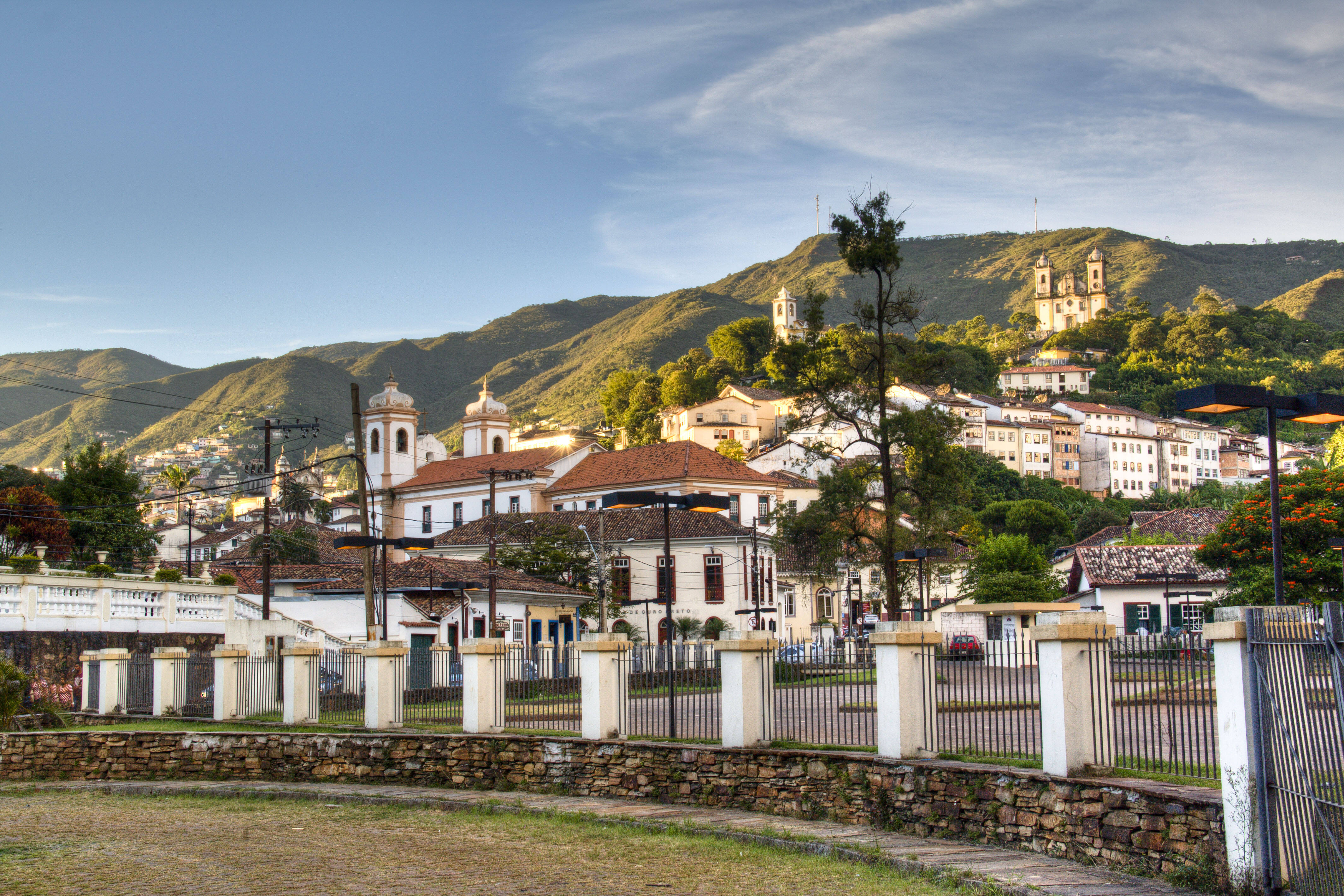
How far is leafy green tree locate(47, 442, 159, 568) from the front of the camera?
5872 centimetres

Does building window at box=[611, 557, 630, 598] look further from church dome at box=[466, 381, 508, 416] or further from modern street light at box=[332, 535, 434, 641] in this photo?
church dome at box=[466, 381, 508, 416]

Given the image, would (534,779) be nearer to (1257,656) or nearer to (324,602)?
(1257,656)

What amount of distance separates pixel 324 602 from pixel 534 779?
1029 inches

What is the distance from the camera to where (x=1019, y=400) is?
133625 millimetres

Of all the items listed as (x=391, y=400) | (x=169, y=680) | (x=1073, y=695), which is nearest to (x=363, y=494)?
(x=169, y=680)

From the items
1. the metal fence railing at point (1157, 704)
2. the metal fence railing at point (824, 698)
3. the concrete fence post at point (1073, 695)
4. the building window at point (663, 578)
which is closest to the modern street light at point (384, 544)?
the metal fence railing at point (824, 698)

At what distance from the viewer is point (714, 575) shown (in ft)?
176

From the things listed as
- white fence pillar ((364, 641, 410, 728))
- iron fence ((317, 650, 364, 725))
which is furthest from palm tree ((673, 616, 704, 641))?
white fence pillar ((364, 641, 410, 728))

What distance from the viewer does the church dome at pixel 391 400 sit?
260 feet

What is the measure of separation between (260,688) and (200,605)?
514 inches

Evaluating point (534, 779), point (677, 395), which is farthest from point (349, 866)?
point (677, 395)

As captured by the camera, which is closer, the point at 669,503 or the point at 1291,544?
the point at 669,503

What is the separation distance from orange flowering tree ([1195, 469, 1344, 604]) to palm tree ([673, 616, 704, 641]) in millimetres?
19750

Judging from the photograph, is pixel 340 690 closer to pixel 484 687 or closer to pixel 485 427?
pixel 484 687
